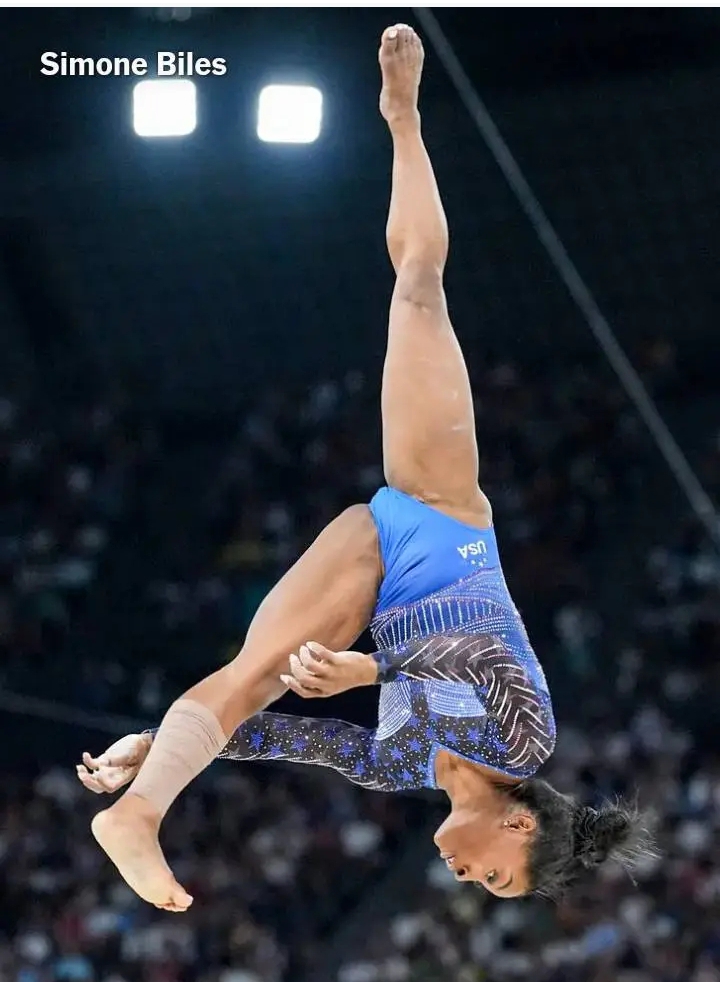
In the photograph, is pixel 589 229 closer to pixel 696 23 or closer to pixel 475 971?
pixel 696 23

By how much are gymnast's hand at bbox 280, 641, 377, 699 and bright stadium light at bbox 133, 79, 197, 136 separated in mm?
3224

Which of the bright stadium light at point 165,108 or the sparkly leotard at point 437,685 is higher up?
the bright stadium light at point 165,108

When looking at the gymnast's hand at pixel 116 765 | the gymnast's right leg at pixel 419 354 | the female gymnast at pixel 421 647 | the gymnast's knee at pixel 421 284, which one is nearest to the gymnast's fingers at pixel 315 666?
the female gymnast at pixel 421 647

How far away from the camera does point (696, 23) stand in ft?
28.0

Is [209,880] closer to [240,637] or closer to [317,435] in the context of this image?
[240,637]

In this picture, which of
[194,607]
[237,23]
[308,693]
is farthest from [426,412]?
[237,23]

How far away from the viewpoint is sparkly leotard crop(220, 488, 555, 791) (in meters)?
3.47

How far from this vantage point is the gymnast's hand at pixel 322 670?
3070 mm

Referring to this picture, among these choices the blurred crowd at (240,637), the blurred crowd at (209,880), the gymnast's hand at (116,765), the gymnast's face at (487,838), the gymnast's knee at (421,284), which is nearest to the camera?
the gymnast's hand at (116,765)

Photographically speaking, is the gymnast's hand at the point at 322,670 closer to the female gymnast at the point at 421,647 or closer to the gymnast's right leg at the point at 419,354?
the female gymnast at the point at 421,647

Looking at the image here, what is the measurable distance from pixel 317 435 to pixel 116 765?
5.13m

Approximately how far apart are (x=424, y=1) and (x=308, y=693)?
2255mm

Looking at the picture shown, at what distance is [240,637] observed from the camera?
26.2 feet

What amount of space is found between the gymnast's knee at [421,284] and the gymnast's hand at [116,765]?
113 centimetres
